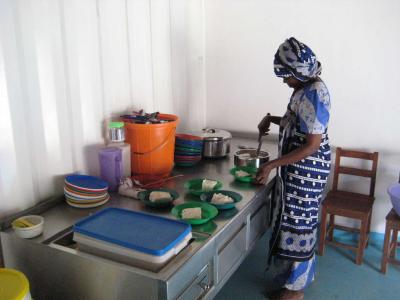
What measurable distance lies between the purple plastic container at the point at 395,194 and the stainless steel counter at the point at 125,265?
27.3 inches

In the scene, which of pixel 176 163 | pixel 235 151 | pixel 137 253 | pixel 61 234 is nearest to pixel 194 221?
pixel 137 253

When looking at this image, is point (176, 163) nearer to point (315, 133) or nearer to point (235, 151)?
point (235, 151)

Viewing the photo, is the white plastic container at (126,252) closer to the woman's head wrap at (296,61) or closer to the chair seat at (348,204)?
the woman's head wrap at (296,61)

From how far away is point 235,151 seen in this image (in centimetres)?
200

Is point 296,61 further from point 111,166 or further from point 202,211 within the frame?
point 111,166

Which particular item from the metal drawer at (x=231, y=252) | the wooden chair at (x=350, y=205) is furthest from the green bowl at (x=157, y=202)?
the wooden chair at (x=350, y=205)

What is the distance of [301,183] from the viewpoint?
1.48m

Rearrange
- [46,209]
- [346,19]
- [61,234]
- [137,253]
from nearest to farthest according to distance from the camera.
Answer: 1. [137,253]
2. [61,234]
3. [46,209]
4. [346,19]

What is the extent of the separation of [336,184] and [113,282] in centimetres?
141

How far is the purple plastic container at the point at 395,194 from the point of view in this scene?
1769 millimetres

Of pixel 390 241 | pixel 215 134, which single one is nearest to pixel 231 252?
pixel 215 134

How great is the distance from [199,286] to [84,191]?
1.55 feet

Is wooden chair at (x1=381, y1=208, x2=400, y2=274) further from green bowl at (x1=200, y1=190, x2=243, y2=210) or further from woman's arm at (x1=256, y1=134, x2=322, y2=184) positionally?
green bowl at (x1=200, y1=190, x2=243, y2=210)

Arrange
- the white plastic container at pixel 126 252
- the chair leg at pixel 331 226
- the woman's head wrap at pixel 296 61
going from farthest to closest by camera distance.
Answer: the chair leg at pixel 331 226 < the woman's head wrap at pixel 296 61 < the white plastic container at pixel 126 252
